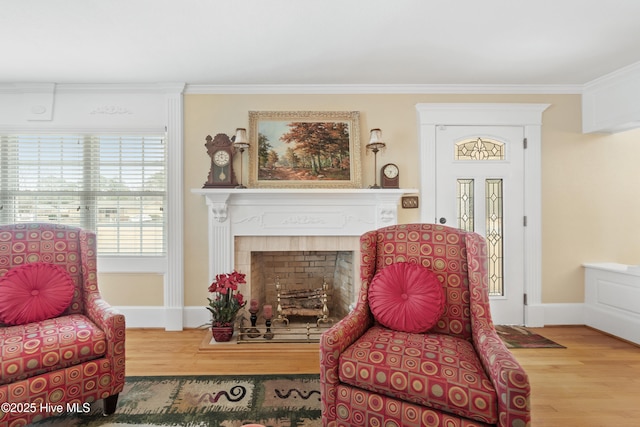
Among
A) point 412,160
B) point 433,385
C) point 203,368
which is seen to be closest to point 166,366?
point 203,368

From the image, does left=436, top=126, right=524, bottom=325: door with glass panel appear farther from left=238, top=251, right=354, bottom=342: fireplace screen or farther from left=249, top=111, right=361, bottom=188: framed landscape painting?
left=238, top=251, right=354, bottom=342: fireplace screen

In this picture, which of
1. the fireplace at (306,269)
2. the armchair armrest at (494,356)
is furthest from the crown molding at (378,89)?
the armchair armrest at (494,356)

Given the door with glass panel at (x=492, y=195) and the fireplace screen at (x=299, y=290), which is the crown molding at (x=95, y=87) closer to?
the fireplace screen at (x=299, y=290)

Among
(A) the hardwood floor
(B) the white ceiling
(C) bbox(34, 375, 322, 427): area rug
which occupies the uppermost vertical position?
(B) the white ceiling

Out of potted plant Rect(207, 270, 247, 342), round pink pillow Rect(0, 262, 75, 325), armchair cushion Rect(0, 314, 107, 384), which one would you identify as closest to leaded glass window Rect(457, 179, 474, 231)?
potted plant Rect(207, 270, 247, 342)

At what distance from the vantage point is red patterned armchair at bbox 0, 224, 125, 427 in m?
1.61

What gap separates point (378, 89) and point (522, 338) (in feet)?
9.17

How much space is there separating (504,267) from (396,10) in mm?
2694

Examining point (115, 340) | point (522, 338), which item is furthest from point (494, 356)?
point (522, 338)

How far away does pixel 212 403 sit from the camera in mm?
2008

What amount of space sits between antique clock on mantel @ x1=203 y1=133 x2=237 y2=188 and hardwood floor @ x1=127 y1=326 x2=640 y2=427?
1.52m

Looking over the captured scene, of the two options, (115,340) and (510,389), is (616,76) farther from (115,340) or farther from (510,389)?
(115,340)

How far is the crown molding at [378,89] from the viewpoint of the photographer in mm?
3354

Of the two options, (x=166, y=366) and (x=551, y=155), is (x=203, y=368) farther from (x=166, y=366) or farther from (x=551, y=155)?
(x=551, y=155)
